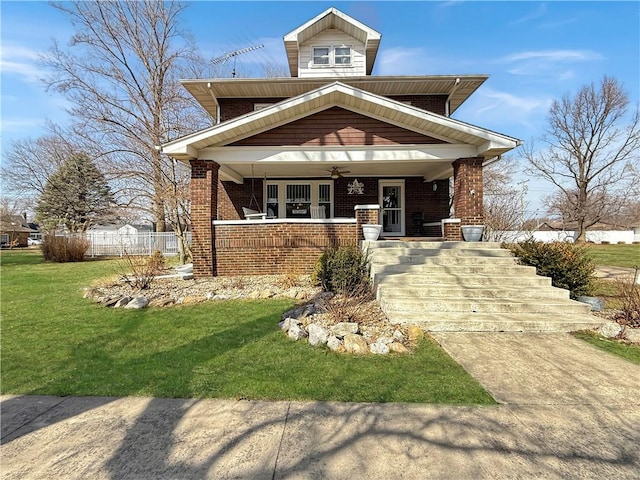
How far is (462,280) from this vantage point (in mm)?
6742

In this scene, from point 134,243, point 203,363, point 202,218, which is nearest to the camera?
point 203,363

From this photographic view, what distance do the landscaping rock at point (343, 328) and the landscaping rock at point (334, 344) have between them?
0.72 feet

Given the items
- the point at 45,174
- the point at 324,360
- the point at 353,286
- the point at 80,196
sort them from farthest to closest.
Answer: the point at 45,174, the point at 80,196, the point at 353,286, the point at 324,360

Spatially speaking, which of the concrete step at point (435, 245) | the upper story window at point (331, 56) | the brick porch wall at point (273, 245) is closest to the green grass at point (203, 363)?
the brick porch wall at point (273, 245)

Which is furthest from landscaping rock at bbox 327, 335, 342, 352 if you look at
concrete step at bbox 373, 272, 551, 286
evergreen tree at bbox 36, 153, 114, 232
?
evergreen tree at bbox 36, 153, 114, 232

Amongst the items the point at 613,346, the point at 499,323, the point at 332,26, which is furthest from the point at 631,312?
the point at 332,26

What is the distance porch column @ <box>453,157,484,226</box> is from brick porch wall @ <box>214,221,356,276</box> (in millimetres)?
3335

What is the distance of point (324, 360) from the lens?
409cm

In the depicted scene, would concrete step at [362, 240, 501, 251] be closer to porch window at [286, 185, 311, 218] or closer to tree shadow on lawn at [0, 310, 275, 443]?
tree shadow on lawn at [0, 310, 275, 443]

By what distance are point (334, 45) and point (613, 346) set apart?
13.5 metres

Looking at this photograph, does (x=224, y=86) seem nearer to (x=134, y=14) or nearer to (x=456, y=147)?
(x=456, y=147)

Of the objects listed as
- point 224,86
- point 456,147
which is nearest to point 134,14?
point 224,86

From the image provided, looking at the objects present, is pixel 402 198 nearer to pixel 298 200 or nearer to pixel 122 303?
pixel 298 200

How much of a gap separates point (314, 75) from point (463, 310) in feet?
37.4
